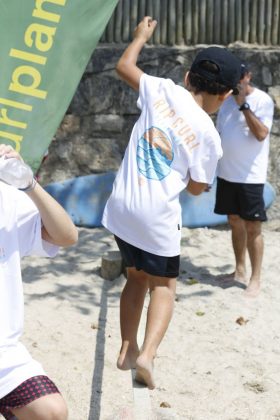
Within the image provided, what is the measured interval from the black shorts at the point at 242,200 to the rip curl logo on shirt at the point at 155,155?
2.25 m

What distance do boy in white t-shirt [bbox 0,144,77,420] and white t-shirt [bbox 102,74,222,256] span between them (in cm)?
88

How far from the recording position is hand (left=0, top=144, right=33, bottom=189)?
8.14ft

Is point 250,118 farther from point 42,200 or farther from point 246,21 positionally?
point 42,200

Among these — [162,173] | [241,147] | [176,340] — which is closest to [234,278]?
[241,147]

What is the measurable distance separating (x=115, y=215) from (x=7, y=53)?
1.52 meters

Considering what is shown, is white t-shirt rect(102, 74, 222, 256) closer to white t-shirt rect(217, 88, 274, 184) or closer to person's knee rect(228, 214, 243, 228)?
white t-shirt rect(217, 88, 274, 184)

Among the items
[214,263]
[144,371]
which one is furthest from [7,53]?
[214,263]

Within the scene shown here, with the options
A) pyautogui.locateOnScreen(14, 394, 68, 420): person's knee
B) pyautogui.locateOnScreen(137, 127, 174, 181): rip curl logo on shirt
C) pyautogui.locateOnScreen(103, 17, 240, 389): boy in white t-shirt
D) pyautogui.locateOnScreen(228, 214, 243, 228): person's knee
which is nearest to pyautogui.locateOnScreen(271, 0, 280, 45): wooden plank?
pyautogui.locateOnScreen(228, 214, 243, 228): person's knee

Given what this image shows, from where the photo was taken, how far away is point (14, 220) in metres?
2.69

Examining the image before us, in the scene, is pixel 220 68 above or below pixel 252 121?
above

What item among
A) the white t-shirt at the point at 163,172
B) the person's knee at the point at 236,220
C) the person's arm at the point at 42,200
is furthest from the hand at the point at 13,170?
the person's knee at the point at 236,220

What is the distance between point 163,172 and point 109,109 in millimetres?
3698

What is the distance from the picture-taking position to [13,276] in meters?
2.66

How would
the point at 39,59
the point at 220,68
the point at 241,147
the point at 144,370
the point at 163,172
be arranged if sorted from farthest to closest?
1. the point at 241,147
2. the point at 39,59
3. the point at 220,68
4. the point at 163,172
5. the point at 144,370
